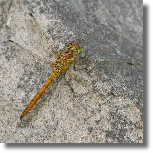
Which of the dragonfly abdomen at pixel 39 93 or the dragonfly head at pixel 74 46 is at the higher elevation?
the dragonfly head at pixel 74 46

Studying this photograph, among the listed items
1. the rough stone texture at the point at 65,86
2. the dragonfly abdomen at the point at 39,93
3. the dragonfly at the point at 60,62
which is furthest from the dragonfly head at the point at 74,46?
the dragonfly abdomen at the point at 39,93

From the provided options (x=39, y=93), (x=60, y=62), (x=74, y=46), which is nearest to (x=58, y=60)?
(x=60, y=62)

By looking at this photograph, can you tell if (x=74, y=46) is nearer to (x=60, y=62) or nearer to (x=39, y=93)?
(x=60, y=62)

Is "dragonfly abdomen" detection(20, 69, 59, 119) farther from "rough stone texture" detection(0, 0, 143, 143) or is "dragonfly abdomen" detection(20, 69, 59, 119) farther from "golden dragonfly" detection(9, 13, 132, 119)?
"rough stone texture" detection(0, 0, 143, 143)

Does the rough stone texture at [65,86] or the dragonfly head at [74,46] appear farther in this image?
the dragonfly head at [74,46]

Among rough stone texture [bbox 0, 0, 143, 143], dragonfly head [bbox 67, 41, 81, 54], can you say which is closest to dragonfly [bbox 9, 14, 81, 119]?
dragonfly head [bbox 67, 41, 81, 54]

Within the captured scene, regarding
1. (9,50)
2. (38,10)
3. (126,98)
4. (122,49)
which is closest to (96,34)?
(122,49)

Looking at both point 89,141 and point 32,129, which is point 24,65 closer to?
point 32,129

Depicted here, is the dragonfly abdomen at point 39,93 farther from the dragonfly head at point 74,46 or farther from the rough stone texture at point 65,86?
the dragonfly head at point 74,46

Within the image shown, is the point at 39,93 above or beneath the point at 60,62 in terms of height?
beneath
